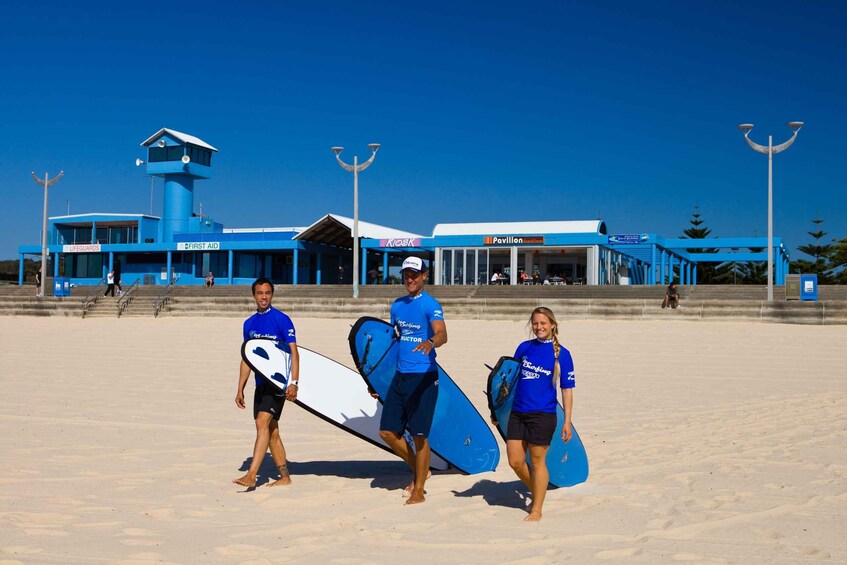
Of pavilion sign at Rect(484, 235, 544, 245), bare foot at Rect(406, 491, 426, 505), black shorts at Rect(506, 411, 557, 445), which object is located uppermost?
pavilion sign at Rect(484, 235, 544, 245)

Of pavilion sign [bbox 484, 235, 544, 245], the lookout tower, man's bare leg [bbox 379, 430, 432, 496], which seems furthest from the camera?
the lookout tower

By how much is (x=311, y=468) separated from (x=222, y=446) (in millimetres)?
1100

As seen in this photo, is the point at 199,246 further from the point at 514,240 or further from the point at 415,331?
the point at 415,331

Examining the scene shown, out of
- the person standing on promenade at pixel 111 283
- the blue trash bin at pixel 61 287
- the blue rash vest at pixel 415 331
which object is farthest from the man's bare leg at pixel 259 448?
the blue trash bin at pixel 61 287

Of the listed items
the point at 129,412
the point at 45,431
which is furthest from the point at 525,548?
the point at 129,412

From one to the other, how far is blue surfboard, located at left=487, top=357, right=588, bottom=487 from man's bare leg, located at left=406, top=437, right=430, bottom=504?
0.53 metres

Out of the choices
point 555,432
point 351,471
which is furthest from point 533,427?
point 351,471

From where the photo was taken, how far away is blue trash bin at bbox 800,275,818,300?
22.9m

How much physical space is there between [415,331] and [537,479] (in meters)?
1.25

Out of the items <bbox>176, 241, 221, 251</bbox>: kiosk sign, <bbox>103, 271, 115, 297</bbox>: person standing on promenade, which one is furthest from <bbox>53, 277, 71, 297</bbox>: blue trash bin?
<bbox>176, 241, 221, 251</bbox>: kiosk sign

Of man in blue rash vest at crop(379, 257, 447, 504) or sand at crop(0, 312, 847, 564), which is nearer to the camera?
sand at crop(0, 312, 847, 564)

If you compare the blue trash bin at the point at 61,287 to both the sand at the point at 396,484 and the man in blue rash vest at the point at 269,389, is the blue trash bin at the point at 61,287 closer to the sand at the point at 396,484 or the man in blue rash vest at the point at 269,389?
the sand at the point at 396,484

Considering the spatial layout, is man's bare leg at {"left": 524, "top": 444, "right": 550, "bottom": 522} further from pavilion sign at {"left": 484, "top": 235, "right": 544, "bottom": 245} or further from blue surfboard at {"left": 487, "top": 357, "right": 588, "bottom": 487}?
pavilion sign at {"left": 484, "top": 235, "right": 544, "bottom": 245}

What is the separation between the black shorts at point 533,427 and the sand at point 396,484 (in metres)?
0.48
